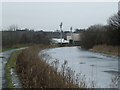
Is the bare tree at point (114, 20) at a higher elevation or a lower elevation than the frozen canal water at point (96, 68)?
higher

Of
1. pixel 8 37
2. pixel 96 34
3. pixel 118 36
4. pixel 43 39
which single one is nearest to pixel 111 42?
pixel 118 36

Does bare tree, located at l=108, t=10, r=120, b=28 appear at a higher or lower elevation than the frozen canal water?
higher

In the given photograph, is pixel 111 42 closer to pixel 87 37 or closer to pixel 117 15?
pixel 117 15

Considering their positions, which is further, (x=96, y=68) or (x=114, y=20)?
(x=114, y=20)

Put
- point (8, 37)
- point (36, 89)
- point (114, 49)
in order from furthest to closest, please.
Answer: point (8, 37)
point (114, 49)
point (36, 89)

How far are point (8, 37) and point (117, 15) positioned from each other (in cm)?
3280

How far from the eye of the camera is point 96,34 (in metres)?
88.6

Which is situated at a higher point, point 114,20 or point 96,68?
point 114,20

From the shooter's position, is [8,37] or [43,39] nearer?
[8,37]

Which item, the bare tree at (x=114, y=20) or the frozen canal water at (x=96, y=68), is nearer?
A: the frozen canal water at (x=96, y=68)

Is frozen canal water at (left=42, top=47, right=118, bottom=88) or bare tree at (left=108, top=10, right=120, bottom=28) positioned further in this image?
bare tree at (left=108, top=10, right=120, bottom=28)

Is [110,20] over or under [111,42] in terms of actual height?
over

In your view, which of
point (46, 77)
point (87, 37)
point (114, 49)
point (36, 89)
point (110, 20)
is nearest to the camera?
point (36, 89)

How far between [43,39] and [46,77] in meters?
102
